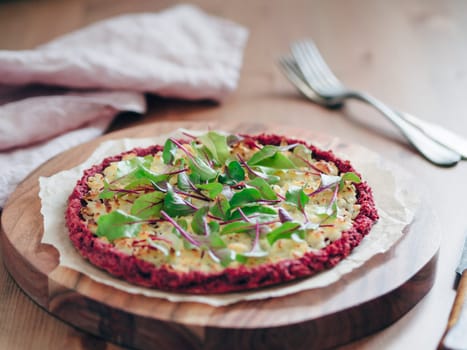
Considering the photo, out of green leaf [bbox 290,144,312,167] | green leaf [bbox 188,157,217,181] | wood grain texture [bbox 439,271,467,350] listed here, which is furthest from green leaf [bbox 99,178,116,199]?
wood grain texture [bbox 439,271,467,350]

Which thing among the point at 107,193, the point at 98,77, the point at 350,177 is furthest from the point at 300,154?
the point at 98,77

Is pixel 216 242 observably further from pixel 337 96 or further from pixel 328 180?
pixel 337 96

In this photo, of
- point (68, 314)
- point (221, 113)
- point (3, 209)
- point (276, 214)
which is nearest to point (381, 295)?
point (276, 214)

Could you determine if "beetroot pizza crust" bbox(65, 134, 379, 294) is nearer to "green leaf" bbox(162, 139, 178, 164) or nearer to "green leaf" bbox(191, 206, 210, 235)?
"green leaf" bbox(191, 206, 210, 235)

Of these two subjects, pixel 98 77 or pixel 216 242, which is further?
pixel 98 77

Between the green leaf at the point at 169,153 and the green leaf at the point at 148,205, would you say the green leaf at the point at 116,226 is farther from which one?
the green leaf at the point at 169,153

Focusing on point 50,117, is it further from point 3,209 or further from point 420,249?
point 420,249

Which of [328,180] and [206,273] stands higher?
[328,180]
